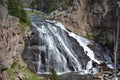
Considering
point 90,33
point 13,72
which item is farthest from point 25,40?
point 90,33

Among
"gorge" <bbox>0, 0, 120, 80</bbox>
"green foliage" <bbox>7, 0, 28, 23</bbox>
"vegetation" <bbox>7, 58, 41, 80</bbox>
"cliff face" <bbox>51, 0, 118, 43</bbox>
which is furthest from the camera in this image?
"cliff face" <bbox>51, 0, 118, 43</bbox>

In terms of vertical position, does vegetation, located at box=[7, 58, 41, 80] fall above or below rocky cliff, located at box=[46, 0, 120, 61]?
below

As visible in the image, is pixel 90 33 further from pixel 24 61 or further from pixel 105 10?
pixel 24 61

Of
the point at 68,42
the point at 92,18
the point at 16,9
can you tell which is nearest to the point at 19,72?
the point at 16,9

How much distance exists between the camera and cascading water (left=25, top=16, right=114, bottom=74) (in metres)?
59.0

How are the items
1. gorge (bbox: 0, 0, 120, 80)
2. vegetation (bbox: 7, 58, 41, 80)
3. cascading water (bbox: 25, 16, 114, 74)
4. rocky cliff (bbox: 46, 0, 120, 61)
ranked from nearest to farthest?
vegetation (bbox: 7, 58, 41, 80)
gorge (bbox: 0, 0, 120, 80)
cascading water (bbox: 25, 16, 114, 74)
rocky cliff (bbox: 46, 0, 120, 61)

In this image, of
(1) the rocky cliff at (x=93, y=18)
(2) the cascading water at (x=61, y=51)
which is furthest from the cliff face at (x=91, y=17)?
(2) the cascading water at (x=61, y=51)

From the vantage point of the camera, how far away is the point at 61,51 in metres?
61.8

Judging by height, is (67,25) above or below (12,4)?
below

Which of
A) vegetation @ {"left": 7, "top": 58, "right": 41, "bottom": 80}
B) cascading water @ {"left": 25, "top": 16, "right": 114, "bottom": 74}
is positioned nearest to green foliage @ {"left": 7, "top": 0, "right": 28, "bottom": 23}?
cascading water @ {"left": 25, "top": 16, "right": 114, "bottom": 74}

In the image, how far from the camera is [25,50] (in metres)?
58.7

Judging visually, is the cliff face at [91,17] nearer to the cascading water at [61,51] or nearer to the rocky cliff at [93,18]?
the rocky cliff at [93,18]

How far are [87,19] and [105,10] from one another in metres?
4.51

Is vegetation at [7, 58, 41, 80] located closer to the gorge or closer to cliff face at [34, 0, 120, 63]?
the gorge
